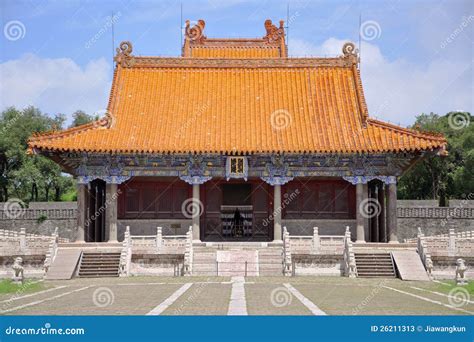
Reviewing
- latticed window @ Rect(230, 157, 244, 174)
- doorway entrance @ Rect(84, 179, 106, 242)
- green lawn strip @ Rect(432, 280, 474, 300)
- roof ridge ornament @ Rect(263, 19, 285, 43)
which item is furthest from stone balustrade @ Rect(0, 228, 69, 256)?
roof ridge ornament @ Rect(263, 19, 285, 43)

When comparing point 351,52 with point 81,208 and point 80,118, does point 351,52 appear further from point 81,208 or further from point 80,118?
point 80,118

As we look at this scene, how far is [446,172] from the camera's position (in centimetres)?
6112

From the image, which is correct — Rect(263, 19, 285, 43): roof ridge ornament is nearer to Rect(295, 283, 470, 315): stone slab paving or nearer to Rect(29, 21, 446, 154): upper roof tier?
Rect(29, 21, 446, 154): upper roof tier

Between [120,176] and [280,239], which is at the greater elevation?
[120,176]

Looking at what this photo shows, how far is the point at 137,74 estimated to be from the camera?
32.9 m

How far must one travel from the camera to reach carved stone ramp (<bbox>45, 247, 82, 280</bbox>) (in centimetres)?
2464

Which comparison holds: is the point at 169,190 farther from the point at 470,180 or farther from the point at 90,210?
the point at 470,180

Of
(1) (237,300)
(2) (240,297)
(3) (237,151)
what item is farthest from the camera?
(3) (237,151)

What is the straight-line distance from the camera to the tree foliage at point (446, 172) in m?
55.5

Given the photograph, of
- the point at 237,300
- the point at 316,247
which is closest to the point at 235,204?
the point at 316,247

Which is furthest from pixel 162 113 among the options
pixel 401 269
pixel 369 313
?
pixel 369 313

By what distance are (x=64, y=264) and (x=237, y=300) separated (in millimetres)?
10816

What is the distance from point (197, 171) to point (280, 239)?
176 inches

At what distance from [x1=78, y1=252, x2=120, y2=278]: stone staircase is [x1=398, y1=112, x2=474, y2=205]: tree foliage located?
1383 inches
